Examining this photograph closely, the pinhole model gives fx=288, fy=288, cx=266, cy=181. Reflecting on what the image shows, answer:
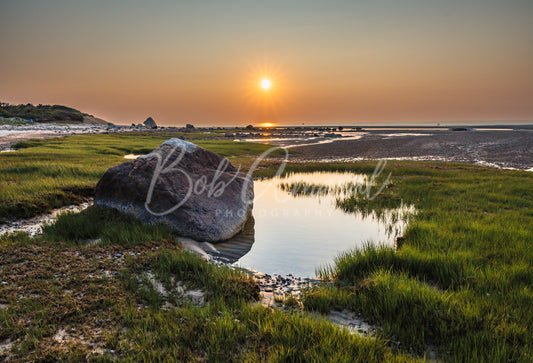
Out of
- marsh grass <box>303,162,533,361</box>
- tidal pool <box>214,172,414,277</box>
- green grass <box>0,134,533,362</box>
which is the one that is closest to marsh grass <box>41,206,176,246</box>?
green grass <box>0,134,533,362</box>

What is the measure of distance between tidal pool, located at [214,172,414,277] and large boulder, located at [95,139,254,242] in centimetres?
79

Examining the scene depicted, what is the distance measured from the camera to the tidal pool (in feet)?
25.6

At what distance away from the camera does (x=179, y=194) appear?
945cm

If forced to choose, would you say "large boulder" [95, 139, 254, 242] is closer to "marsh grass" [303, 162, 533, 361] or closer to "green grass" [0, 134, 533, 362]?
"green grass" [0, 134, 533, 362]

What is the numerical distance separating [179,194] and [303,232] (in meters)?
4.38

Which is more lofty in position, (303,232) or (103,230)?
(103,230)

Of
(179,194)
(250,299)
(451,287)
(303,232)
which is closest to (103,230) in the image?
(179,194)

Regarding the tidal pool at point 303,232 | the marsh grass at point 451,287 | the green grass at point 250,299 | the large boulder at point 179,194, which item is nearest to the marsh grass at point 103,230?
the green grass at point 250,299

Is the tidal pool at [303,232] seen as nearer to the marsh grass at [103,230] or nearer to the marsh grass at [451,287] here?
the marsh grass at [451,287]

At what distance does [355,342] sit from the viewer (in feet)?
12.5

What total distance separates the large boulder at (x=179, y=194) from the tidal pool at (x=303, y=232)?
0.79 meters

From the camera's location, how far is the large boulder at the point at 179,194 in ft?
29.5

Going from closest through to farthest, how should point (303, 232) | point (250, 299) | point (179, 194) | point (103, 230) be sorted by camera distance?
point (250, 299) → point (103, 230) → point (179, 194) → point (303, 232)

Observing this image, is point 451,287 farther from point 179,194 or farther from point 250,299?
point 179,194
